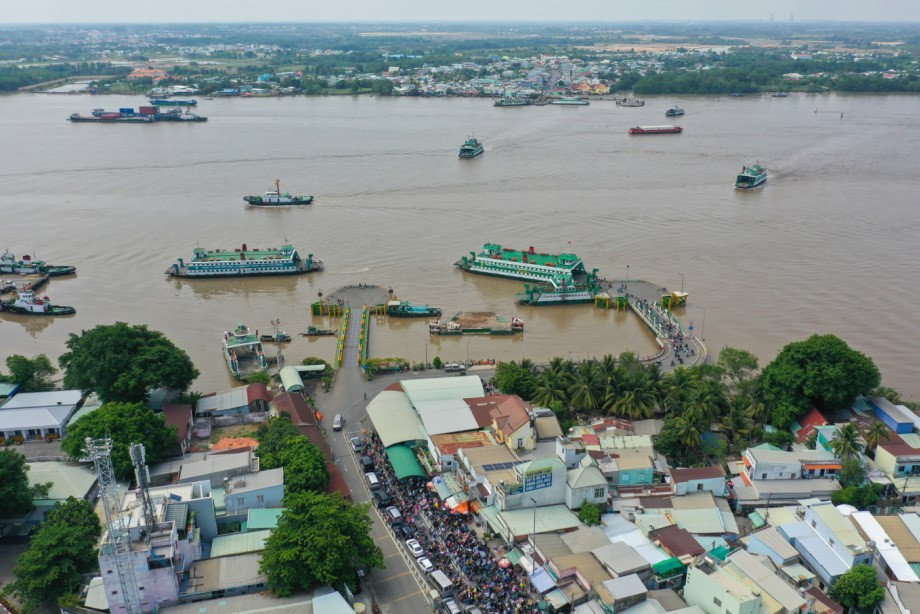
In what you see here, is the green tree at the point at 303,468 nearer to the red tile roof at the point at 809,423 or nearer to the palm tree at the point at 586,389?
the palm tree at the point at 586,389

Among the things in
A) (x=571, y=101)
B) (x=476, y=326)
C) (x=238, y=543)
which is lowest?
(x=476, y=326)

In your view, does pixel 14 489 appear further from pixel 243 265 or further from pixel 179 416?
pixel 243 265

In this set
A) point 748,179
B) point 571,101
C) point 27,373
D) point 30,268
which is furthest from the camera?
point 571,101

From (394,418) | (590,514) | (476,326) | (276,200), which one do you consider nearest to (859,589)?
(590,514)

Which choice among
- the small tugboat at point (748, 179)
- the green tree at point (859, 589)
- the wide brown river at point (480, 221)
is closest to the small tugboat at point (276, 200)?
the wide brown river at point (480, 221)

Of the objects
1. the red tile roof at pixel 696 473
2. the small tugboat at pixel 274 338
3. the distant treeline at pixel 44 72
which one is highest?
the distant treeline at pixel 44 72

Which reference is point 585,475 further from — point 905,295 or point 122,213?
point 122,213

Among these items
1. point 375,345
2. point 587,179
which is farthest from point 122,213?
point 587,179
